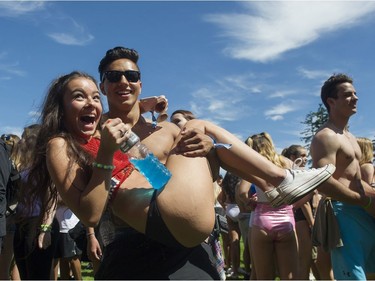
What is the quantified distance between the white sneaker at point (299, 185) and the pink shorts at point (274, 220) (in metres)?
2.13

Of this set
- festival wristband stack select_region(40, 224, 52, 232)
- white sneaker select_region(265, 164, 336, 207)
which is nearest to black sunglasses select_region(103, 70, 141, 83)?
white sneaker select_region(265, 164, 336, 207)

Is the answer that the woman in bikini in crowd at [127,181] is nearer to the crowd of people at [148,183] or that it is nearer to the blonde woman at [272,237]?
the crowd of people at [148,183]

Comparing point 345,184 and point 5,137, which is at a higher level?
point 5,137

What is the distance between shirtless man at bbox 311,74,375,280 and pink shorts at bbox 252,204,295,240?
0.87 metres

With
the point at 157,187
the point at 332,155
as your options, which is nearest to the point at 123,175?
the point at 157,187

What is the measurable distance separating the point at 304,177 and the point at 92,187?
65.1 inches

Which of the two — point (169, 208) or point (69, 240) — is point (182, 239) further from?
point (69, 240)

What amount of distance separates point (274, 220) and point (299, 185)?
7.89 ft

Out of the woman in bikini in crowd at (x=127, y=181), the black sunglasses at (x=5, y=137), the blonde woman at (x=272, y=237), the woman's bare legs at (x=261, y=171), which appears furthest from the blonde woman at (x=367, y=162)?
the black sunglasses at (x=5, y=137)

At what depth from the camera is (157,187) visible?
2.61 meters

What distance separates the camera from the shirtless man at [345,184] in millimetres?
4605

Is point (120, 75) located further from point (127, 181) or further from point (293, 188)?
point (293, 188)

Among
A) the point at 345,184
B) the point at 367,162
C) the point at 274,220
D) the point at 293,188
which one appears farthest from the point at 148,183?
the point at 367,162

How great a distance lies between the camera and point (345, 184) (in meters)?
4.95
